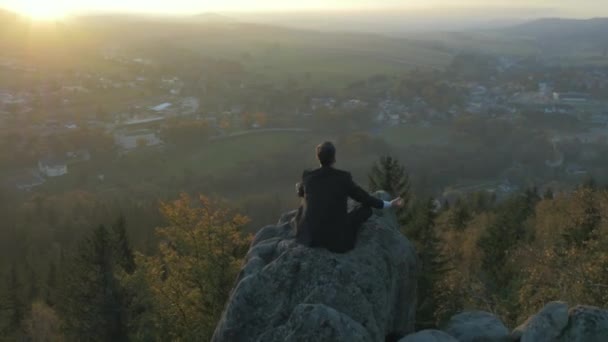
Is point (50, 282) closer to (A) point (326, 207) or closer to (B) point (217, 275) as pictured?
(B) point (217, 275)

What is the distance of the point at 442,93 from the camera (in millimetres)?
109250

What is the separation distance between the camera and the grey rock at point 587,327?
8297mm

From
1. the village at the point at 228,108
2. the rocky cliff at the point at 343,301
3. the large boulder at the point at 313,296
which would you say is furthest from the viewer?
the village at the point at 228,108

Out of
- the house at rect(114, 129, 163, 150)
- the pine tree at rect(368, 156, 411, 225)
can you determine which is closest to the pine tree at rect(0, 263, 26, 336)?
the pine tree at rect(368, 156, 411, 225)

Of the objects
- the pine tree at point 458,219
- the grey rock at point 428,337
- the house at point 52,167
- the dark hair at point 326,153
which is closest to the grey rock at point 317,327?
the grey rock at point 428,337

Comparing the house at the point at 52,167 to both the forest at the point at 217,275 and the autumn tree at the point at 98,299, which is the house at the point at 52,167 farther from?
the autumn tree at the point at 98,299

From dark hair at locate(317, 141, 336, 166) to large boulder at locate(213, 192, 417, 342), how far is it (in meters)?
1.36

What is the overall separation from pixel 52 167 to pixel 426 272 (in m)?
55.2

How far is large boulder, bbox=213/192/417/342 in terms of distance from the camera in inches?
268

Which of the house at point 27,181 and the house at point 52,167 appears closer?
the house at point 27,181

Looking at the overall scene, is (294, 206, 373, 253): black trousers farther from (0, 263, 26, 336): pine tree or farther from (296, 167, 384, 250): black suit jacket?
(0, 263, 26, 336): pine tree

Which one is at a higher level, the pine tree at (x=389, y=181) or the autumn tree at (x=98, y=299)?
the pine tree at (x=389, y=181)

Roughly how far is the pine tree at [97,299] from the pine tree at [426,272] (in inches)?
405

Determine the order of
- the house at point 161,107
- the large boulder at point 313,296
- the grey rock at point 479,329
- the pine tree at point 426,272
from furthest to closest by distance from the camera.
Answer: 1. the house at point 161,107
2. the pine tree at point 426,272
3. the grey rock at point 479,329
4. the large boulder at point 313,296
